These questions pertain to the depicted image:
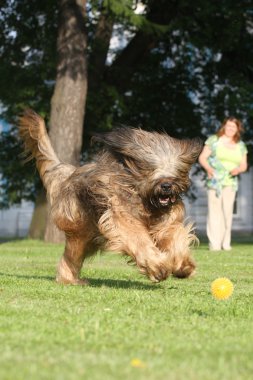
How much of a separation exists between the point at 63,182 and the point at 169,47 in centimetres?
1402

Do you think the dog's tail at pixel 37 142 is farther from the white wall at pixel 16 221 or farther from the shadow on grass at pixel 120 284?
the white wall at pixel 16 221

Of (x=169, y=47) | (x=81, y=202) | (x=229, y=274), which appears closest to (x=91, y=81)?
(x=169, y=47)

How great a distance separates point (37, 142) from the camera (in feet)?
27.1

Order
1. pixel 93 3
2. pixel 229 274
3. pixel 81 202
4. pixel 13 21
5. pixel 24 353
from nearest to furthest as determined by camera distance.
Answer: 1. pixel 24 353
2. pixel 81 202
3. pixel 229 274
4. pixel 93 3
5. pixel 13 21

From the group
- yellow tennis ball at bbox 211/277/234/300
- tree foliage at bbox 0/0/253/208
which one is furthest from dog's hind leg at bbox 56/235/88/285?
tree foliage at bbox 0/0/253/208

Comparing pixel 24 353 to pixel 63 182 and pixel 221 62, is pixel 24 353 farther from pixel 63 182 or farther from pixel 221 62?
pixel 221 62

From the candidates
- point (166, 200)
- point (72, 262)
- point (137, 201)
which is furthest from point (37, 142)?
point (166, 200)

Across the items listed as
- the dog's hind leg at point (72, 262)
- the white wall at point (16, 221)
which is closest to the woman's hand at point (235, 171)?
the dog's hind leg at point (72, 262)

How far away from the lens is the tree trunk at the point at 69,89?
16.8 m

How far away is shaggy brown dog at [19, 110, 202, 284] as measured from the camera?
6.43 m

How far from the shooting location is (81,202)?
7266 millimetres

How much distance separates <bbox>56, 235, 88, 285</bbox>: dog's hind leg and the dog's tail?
80cm

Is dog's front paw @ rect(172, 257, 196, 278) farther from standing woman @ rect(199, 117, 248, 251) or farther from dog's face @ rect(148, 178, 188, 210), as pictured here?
standing woman @ rect(199, 117, 248, 251)

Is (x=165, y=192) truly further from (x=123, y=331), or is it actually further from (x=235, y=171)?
(x=235, y=171)
